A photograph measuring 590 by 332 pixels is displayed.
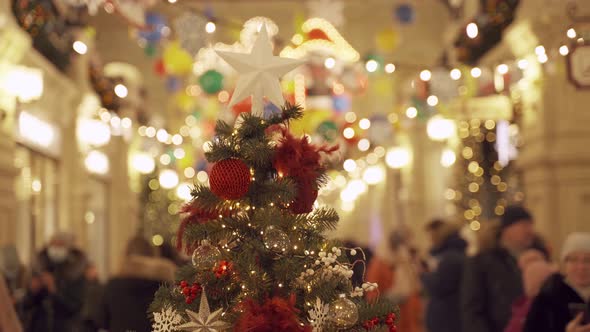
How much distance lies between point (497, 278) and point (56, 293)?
12.7 feet

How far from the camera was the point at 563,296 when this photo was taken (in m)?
5.85

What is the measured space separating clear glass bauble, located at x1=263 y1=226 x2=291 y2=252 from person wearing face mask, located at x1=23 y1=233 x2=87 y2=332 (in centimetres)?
531

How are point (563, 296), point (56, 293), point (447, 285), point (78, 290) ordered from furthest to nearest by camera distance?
1. point (78, 290)
2. point (56, 293)
3. point (447, 285)
4. point (563, 296)

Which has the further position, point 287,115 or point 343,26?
point 343,26

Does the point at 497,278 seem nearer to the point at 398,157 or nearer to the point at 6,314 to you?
the point at 6,314

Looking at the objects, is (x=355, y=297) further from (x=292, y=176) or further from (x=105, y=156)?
(x=105, y=156)

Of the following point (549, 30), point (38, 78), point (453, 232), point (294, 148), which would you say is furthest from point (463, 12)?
point (294, 148)

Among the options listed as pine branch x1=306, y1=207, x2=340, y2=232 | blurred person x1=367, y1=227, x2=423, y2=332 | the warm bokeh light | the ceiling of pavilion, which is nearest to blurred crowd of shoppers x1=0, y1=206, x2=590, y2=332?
pine branch x1=306, y1=207, x2=340, y2=232

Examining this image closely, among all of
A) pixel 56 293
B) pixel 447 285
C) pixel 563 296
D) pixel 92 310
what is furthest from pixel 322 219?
pixel 56 293

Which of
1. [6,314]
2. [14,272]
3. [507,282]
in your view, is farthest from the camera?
[14,272]

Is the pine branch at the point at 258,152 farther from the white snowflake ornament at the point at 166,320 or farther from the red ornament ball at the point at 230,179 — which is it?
the white snowflake ornament at the point at 166,320

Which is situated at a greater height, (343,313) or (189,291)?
(189,291)

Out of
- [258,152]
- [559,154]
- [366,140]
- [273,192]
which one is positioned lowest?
[273,192]

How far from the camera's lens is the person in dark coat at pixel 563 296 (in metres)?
5.81
